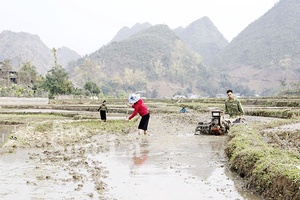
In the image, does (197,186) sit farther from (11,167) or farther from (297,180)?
(11,167)

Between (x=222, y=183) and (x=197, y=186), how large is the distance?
57 centimetres

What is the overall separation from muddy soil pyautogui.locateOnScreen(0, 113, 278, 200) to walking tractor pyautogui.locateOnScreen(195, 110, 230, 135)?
7.68 ft

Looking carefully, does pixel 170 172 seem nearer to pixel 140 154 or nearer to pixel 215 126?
pixel 140 154

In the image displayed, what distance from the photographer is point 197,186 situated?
7.45 m

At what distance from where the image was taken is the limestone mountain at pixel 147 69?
139950 mm

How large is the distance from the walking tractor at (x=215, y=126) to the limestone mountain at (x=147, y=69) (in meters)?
113

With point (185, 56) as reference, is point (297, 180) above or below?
below

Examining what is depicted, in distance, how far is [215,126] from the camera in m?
16.0

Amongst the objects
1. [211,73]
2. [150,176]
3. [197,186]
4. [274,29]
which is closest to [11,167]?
[150,176]

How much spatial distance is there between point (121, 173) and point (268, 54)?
166 meters

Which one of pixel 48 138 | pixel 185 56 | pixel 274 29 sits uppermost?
pixel 274 29

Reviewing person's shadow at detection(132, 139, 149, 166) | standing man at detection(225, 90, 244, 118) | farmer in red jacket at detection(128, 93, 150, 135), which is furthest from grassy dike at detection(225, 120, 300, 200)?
standing man at detection(225, 90, 244, 118)

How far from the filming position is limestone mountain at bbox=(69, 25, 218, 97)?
13995 cm

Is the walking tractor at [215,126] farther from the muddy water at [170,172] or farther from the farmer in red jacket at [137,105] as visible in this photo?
the farmer in red jacket at [137,105]
